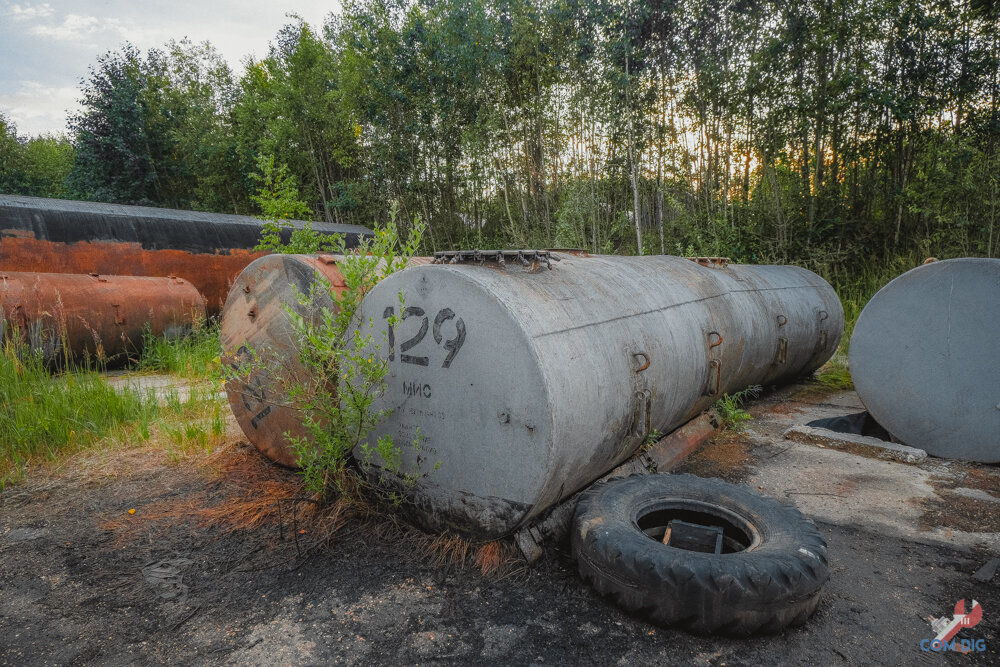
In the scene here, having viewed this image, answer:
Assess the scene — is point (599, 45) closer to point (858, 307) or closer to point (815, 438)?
point (858, 307)

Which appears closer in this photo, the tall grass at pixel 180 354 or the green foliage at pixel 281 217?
the green foliage at pixel 281 217

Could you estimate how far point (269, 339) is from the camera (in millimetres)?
3410

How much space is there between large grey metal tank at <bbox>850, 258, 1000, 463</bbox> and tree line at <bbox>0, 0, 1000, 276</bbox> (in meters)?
4.84

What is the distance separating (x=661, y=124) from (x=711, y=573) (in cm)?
1069

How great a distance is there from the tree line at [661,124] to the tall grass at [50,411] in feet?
7.77

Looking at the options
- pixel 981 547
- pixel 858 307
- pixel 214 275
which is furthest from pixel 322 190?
pixel 981 547

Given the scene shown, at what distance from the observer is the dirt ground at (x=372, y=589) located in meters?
2.01

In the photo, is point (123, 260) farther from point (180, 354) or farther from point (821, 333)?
point (821, 333)

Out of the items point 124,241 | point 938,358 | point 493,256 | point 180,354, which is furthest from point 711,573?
point 124,241

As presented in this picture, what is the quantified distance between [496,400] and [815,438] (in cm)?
324

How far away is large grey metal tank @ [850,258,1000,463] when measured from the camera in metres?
3.73

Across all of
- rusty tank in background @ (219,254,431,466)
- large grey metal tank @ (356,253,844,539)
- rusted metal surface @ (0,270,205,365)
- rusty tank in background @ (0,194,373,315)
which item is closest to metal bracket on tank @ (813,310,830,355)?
large grey metal tank @ (356,253,844,539)

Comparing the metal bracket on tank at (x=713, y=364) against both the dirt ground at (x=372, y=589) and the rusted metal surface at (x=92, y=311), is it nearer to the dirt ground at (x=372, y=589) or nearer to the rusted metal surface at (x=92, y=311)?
the dirt ground at (x=372, y=589)

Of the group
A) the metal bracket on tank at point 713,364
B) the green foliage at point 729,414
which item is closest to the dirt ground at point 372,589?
the metal bracket on tank at point 713,364
